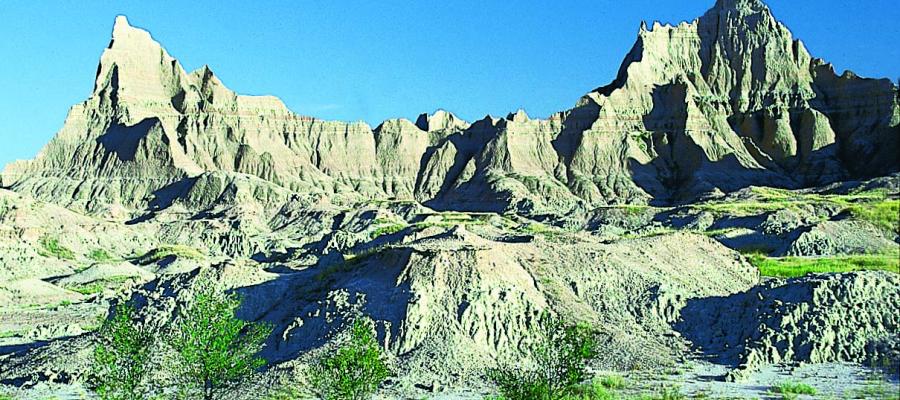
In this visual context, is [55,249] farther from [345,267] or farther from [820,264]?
[820,264]

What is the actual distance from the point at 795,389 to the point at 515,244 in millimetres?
19491

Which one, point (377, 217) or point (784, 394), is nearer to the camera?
point (784, 394)

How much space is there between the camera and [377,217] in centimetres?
13438

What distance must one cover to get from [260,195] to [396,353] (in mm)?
134668

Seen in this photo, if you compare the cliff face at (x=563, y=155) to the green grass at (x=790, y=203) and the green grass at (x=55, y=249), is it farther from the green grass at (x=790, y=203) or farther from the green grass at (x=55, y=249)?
the green grass at (x=55, y=249)

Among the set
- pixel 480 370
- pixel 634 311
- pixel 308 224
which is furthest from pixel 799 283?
pixel 308 224

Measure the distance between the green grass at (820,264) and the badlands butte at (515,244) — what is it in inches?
18.5

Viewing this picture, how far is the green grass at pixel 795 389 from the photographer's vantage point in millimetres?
33225

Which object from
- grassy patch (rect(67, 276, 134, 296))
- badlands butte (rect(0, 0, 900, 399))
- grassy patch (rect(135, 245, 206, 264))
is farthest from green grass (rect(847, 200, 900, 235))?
grassy patch (rect(135, 245, 206, 264))

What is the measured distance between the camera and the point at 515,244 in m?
50.2

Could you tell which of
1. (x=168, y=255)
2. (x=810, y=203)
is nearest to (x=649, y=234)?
(x=810, y=203)

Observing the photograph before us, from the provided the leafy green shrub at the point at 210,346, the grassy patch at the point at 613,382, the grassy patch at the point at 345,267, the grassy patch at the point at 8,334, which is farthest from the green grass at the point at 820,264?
the grassy patch at the point at 8,334

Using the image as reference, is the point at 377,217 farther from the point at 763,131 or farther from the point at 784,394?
the point at 784,394

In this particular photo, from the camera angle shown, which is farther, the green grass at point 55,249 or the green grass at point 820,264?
the green grass at point 55,249
